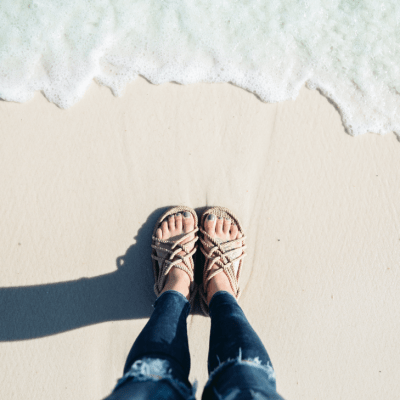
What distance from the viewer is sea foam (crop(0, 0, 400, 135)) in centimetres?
162

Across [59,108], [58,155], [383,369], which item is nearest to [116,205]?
[58,155]

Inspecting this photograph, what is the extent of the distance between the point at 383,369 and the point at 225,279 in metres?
1.05

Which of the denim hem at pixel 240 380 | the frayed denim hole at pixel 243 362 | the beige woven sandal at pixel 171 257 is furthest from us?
the beige woven sandal at pixel 171 257

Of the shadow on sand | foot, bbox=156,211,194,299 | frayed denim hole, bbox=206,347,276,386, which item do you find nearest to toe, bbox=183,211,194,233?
foot, bbox=156,211,194,299

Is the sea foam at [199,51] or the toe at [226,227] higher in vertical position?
the sea foam at [199,51]

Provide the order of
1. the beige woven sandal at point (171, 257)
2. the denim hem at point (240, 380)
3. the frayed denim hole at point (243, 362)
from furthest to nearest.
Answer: the beige woven sandal at point (171, 257) → the frayed denim hole at point (243, 362) → the denim hem at point (240, 380)

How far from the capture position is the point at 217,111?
161 centimetres

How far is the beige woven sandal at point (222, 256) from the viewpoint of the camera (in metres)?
1.54

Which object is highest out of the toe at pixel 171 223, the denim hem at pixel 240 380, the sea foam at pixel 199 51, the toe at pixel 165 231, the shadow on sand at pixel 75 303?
the sea foam at pixel 199 51

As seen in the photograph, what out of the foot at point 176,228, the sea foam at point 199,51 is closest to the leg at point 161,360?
the foot at point 176,228

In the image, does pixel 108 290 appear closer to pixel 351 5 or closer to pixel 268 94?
pixel 268 94

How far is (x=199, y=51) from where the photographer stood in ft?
5.39

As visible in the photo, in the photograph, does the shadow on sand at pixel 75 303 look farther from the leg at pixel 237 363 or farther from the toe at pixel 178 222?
the leg at pixel 237 363

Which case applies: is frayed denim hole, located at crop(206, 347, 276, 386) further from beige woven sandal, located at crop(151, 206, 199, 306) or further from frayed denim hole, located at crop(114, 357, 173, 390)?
beige woven sandal, located at crop(151, 206, 199, 306)
